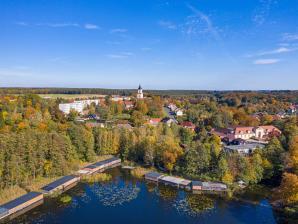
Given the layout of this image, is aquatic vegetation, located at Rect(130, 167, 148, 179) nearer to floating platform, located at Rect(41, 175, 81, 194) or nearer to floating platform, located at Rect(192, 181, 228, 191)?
floating platform, located at Rect(41, 175, 81, 194)

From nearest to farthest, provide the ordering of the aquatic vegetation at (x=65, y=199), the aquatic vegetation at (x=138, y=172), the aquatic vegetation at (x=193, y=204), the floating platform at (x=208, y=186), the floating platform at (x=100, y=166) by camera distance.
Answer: the aquatic vegetation at (x=193, y=204) < the aquatic vegetation at (x=65, y=199) < the floating platform at (x=208, y=186) < the aquatic vegetation at (x=138, y=172) < the floating platform at (x=100, y=166)

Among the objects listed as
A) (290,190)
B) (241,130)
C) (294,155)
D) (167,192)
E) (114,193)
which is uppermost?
(294,155)

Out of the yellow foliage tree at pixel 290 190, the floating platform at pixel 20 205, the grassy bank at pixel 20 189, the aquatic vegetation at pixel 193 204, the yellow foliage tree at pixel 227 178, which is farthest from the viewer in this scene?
the yellow foliage tree at pixel 227 178

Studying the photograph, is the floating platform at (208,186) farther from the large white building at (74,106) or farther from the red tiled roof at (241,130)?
the large white building at (74,106)

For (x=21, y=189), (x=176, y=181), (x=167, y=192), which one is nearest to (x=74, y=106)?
(x=21, y=189)

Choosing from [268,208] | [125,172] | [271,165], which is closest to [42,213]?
[125,172]

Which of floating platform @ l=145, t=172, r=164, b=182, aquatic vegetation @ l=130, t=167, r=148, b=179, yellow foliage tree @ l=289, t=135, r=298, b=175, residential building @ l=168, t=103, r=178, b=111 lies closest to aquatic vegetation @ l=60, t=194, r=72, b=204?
aquatic vegetation @ l=130, t=167, r=148, b=179

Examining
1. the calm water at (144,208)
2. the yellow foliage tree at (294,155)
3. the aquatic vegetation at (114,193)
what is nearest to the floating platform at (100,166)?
the aquatic vegetation at (114,193)

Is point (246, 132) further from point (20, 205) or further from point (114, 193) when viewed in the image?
point (20, 205)
